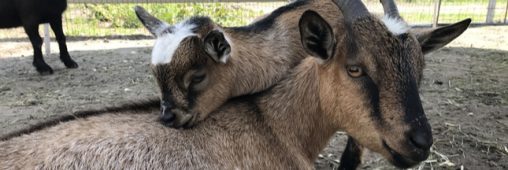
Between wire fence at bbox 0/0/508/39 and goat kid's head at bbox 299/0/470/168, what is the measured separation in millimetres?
9458

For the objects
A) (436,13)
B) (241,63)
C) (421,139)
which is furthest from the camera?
(436,13)

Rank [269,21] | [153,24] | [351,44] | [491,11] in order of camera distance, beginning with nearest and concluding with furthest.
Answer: [351,44], [153,24], [269,21], [491,11]

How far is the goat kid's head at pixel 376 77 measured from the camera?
3123mm

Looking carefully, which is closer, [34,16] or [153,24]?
[153,24]

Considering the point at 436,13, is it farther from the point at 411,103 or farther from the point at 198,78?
the point at 411,103

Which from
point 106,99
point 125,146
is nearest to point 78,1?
point 106,99

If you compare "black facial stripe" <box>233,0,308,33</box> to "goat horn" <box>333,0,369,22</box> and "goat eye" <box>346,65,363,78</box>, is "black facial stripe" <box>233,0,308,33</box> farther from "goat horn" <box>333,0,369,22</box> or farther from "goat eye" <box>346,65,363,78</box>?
"goat eye" <box>346,65,363,78</box>

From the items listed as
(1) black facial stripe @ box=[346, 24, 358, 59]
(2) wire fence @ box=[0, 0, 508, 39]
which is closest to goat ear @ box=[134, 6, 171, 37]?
(1) black facial stripe @ box=[346, 24, 358, 59]

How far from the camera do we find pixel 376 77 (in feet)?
10.5

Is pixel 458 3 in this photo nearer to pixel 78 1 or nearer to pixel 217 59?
pixel 78 1

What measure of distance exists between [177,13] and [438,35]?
10.8 m

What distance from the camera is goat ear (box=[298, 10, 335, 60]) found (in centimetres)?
332

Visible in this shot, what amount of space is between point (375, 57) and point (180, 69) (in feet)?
5.45

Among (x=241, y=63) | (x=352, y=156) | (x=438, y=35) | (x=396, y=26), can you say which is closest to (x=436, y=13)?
(x=352, y=156)
